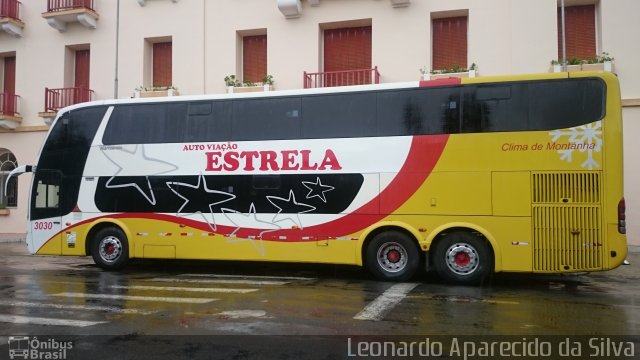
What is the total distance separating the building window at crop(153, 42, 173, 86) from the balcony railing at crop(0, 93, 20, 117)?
19.7 feet

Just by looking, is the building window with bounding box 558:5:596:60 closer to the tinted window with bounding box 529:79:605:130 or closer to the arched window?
the tinted window with bounding box 529:79:605:130

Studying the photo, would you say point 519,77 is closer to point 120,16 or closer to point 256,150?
point 256,150

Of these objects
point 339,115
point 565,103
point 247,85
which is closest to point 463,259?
point 565,103

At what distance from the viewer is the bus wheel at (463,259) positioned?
30.8ft

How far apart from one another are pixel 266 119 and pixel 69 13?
13.2 m

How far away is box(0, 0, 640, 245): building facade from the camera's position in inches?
625

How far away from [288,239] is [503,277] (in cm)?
458

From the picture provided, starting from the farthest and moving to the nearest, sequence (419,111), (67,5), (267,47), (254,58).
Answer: (67,5) < (254,58) < (267,47) < (419,111)

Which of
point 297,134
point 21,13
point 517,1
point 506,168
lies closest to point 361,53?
point 517,1

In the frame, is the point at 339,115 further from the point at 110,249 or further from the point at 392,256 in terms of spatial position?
the point at 110,249

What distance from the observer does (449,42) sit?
17.1 meters

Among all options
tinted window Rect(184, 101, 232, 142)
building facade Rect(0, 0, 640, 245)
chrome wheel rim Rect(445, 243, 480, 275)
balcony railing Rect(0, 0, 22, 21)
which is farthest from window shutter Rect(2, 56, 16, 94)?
chrome wheel rim Rect(445, 243, 480, 275)

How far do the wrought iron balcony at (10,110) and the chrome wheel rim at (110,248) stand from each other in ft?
38.5

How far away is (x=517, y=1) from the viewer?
53.0 feet
